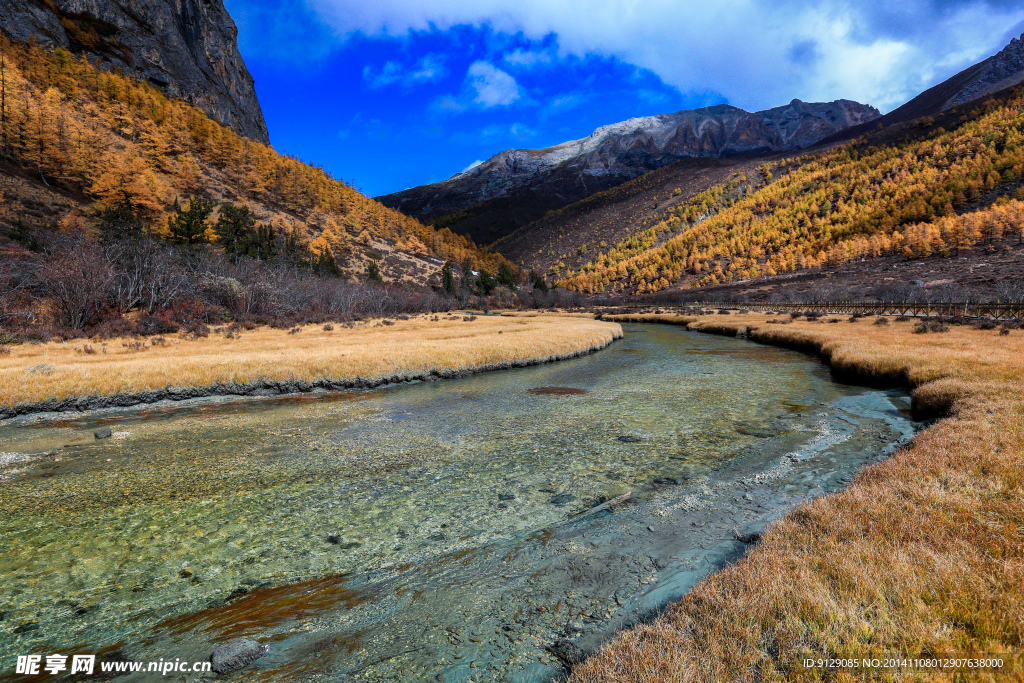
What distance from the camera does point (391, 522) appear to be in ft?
31.4

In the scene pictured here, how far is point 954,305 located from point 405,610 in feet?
221

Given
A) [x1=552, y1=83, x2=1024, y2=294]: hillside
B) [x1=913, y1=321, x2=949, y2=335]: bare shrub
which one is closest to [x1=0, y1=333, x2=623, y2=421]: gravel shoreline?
[x1=913, y1=321, x2=949, y2=335]: bare shrub

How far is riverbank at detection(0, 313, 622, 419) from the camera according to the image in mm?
20250

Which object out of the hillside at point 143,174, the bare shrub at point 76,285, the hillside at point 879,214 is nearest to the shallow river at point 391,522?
the bare shrub at point 76,285

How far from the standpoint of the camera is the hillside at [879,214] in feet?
360

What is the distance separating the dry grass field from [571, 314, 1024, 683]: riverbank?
2368 centimetres

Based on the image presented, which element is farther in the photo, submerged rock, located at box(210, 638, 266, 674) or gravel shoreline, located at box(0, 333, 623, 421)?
gravel shoreline, located at box(0, 333, 623, 421)

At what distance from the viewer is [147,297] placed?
43.5m

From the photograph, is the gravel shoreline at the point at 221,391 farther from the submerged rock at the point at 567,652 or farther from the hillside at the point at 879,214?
the hillside at the point at 879,214

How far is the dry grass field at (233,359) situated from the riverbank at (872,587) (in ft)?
77.7

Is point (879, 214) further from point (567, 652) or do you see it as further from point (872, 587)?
point (567, 652)

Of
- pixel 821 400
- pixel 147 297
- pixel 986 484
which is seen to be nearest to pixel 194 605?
pixel 986 484

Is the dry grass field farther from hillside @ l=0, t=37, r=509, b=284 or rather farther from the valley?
hillside @ l=0, t=37, r=509, b=284

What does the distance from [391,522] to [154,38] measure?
234 metres
